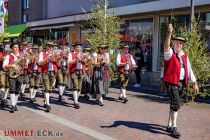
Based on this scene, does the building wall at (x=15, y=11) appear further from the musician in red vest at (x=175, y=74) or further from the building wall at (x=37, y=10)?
the musician in red vest at (x=175, y=74)

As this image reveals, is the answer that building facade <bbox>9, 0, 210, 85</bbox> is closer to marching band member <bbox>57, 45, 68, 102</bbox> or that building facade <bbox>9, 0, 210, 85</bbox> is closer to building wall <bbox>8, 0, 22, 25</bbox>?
marching band member <bbox>57, 45, 68, 102</bbox>

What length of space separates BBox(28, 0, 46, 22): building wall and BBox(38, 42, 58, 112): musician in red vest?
74.0 feet

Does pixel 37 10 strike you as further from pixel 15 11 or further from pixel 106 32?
pixel 106 32

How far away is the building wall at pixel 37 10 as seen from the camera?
33.0 metres

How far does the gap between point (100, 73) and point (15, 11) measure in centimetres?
3188

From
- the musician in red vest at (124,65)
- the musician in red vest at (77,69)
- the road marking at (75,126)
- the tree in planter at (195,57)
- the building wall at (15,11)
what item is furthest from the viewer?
the building wall at (15,11)

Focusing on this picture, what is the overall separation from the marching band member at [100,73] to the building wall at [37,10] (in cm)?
2184

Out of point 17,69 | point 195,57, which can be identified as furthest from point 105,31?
point 17,69

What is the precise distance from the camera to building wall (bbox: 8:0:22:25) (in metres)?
40.5

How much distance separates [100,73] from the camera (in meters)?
12.1

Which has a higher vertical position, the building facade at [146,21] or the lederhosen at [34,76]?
the building facade at [146,21]

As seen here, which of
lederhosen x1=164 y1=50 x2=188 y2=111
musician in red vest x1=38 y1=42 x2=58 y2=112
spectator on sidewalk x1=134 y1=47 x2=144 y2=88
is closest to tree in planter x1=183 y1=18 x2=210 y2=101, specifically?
musician in red vest x1=38 y1=42 x2=58 y2=112

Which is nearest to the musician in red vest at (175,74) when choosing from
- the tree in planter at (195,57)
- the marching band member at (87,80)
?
the tree in planter at (195,57)

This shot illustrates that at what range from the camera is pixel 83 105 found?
461 inches
